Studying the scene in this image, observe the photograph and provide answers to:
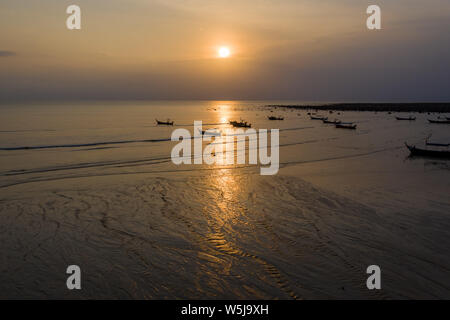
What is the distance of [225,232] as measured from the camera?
1105cm

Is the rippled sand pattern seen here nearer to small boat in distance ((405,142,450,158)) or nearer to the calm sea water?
the calm sea water

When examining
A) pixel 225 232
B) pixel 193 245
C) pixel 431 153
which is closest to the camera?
pixel 193 245

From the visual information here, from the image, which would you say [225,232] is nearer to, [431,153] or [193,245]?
[193,245]

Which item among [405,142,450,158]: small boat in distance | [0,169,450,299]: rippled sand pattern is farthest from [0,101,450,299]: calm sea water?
[405,142,450,158]: small boat in distance

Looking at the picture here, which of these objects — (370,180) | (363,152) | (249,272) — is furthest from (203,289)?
(363,152)

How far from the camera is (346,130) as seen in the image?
53125 millimetres

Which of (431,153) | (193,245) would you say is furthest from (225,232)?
(431,153)

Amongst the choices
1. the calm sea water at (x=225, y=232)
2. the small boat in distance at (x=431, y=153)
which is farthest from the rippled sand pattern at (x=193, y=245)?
the small boat in distance at (x=431, y=153)

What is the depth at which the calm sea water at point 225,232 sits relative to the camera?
25.5ft

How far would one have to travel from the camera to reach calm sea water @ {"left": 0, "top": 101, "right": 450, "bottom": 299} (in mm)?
7777

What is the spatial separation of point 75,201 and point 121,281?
824 centimetres

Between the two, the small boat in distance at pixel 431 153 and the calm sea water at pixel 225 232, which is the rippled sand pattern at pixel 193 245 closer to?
the calm sea water at pixel 225 232
